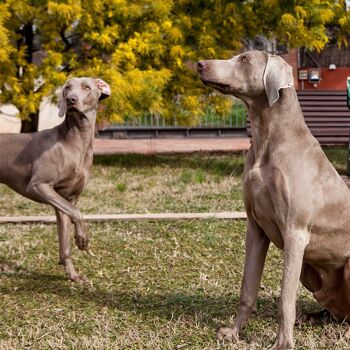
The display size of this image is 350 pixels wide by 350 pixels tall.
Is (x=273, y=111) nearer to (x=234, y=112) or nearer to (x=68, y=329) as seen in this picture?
(x=68, y=329)

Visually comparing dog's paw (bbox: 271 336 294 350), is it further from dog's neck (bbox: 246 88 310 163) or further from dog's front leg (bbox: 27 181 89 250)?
dog's front leg (bbox: 27 181 89 250)

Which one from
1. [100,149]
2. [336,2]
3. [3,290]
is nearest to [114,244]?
[3,290]

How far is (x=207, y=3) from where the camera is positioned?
11.5 meters

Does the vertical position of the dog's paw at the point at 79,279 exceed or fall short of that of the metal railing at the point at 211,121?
it exceeds it

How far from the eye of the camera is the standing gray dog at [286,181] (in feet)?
11.4

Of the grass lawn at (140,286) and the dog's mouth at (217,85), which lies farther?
the grass lawn at (140,286)

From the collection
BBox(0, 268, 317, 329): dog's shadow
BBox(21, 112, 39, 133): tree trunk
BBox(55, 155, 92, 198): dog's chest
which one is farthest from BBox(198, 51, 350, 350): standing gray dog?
BBox(21, 112, 39, 133): tree trunk

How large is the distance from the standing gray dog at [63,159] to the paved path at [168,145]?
9.05 meters

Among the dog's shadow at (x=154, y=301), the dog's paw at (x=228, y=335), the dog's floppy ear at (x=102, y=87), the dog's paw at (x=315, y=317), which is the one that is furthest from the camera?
the dog's floppy ear at (x=102, y=87)

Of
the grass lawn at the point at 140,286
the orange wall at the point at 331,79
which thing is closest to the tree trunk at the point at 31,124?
the grass lawn at the point at 140,286

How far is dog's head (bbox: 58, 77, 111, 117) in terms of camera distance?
16.7 ft

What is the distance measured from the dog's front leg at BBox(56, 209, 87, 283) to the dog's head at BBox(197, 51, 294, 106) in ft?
7.20

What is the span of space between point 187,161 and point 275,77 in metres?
8.99

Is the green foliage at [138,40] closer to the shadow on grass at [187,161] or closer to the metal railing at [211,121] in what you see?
the shadow on grass at [187,161]
